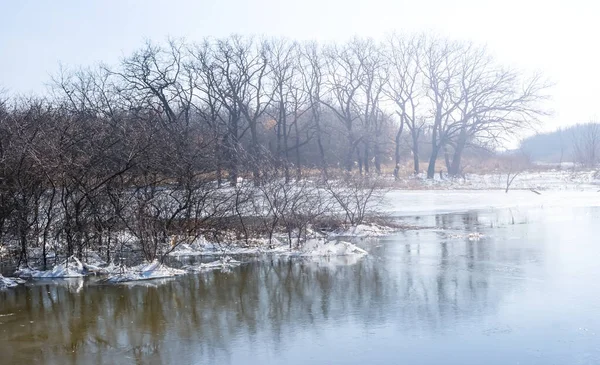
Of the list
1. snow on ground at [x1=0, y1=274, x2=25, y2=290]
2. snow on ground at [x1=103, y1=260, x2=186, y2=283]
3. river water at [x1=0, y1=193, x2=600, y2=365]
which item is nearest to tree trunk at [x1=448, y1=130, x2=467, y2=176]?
river water at [x1=0, y1=193, x2=600, y2=365]

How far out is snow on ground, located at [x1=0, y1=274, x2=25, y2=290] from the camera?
13.3 m

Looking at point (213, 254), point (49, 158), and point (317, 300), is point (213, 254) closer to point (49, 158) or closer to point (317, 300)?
point (49, 158)

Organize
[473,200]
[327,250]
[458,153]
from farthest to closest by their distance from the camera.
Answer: [458,153], [473,200], [327,250]

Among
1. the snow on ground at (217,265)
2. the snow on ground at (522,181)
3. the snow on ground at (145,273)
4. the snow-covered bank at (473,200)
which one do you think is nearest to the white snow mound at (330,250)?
the snow on ground at (217,265)

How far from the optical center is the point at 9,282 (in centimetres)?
1349

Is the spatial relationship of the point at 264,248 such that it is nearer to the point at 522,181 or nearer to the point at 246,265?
the point at 246,265

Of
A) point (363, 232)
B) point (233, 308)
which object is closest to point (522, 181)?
point (363, 232)

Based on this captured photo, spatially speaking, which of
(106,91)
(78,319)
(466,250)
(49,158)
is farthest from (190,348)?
(106,91)

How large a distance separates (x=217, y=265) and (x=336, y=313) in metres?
5.51

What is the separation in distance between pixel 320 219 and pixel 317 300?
9152mm

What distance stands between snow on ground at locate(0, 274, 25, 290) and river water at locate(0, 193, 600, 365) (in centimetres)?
38

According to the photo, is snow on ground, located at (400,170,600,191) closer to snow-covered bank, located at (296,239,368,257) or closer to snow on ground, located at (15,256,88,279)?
snow-covered bank, located at (296,239,368,257)

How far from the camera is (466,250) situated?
1709 cm

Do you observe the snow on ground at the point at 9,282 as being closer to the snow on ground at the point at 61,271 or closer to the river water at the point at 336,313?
the river water at the point at 336,313
